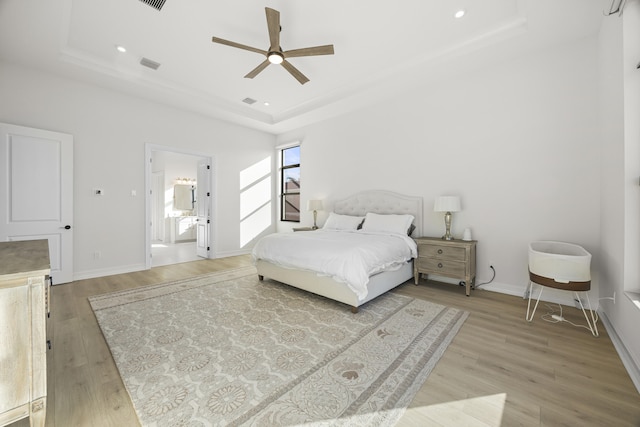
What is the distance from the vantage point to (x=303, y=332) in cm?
239

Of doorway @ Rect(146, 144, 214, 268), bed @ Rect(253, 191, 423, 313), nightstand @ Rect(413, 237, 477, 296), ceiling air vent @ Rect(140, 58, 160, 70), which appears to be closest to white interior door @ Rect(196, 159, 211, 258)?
doorway @ Rect(146, 144, 214, 268)

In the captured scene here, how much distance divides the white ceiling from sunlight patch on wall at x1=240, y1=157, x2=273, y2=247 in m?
2.28

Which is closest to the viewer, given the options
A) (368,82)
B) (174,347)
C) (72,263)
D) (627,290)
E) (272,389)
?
(272,389)

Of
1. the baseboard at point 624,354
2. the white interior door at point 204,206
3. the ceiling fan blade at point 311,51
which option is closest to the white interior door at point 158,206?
the white interior door at point 204,206

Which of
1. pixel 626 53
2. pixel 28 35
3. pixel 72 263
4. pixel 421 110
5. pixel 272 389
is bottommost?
pixel 272 389

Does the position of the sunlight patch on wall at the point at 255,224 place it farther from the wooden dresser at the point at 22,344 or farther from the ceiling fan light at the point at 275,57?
the wooden dresser at the point at 22,344

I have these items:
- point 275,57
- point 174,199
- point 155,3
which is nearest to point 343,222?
point 275,57

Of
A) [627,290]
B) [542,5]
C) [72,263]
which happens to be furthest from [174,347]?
[542,5]

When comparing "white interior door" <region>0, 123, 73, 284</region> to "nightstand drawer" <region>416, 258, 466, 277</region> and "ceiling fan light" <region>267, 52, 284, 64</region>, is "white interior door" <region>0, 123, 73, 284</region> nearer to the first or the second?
"ceiling fan light" <region>267, 52, 284, 64</region>

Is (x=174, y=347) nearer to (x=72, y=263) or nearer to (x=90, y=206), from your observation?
(x=72, y=263)

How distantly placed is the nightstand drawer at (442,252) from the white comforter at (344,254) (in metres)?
0.13

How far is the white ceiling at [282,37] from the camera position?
8.66 ft

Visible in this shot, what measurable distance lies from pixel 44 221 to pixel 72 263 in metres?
0.70

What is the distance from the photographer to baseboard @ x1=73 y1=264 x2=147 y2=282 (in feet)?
13.1
